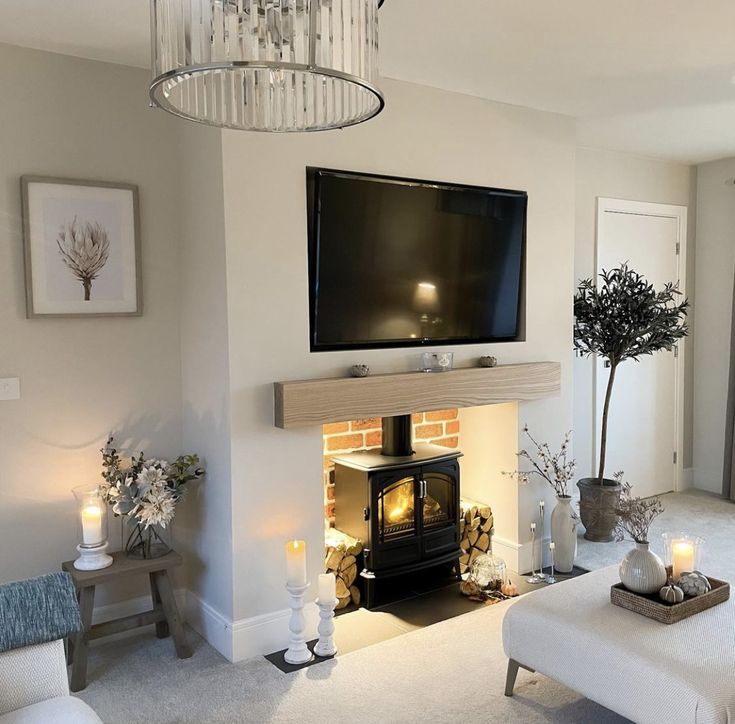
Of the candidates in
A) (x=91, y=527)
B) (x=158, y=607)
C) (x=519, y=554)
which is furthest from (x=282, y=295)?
(x=519, y=554)

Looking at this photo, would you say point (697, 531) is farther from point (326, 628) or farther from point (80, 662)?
point (80, 662)

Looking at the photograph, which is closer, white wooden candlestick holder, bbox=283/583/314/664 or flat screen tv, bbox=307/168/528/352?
white wooden candlestick holder, bbox=283/583/314/664

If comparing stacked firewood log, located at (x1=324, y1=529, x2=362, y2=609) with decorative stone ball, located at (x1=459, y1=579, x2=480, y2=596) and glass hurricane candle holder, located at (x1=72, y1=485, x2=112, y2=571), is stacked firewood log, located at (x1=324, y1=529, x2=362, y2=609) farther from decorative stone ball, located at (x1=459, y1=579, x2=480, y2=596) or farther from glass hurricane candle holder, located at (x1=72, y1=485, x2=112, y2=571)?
glass hurricane candle holder, located at (x1=72, y1=485, x2=112, y2=571)

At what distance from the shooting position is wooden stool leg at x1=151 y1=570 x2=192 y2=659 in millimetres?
3100

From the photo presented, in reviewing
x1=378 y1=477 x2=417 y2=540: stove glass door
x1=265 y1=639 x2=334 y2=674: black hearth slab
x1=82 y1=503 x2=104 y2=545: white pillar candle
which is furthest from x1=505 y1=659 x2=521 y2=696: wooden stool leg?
x1=82 y1=503 x2=104 y2=545: white pillar candle

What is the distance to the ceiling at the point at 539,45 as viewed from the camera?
2.62 m

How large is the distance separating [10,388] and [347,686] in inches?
71.7

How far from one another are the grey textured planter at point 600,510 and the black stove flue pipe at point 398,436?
149 centimetres

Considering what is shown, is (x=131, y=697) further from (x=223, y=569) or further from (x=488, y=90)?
(x=488, y=90)

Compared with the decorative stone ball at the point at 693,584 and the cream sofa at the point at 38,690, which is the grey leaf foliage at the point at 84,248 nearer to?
the cream sofa at the point at 38,690

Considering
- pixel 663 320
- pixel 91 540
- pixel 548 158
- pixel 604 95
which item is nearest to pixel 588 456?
pixel 663 320

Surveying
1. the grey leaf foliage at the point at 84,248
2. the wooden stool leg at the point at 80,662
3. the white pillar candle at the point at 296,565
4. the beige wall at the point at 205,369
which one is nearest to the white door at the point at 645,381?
the white pillar candle at the point at 296,565

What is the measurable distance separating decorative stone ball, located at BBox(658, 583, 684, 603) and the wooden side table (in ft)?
6.25

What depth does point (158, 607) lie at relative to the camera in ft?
10.5
